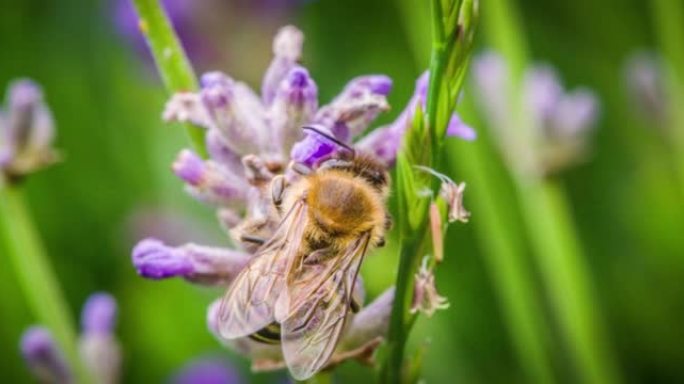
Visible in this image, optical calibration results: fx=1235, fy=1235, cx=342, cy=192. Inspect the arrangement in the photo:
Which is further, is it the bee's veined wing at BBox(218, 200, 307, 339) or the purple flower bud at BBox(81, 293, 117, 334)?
the purple flower bud at BBox(81, 293, 117, 334)

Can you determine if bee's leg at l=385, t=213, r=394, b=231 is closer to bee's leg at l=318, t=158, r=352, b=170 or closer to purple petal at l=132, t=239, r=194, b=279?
bee's leg at l=318, t=158, r=352, b=170

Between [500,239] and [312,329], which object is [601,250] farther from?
[312,329]

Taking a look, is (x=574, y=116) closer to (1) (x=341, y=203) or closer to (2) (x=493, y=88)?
(2) (x=493, y=88)

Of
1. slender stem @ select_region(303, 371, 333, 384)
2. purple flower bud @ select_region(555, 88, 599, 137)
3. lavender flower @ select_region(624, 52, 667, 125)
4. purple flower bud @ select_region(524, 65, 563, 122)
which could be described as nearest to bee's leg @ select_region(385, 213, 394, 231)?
slender stem @ select_region(303, 371, 333, 384)

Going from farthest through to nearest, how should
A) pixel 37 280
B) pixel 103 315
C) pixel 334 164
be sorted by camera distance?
pixel 103 315 < pixel 37 280 < pixel 334 164

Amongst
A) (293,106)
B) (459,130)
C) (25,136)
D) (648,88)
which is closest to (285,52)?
(293,106)

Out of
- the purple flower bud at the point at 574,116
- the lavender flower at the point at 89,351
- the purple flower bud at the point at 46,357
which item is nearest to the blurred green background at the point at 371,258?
the purple flower bud at the point at 574,116
